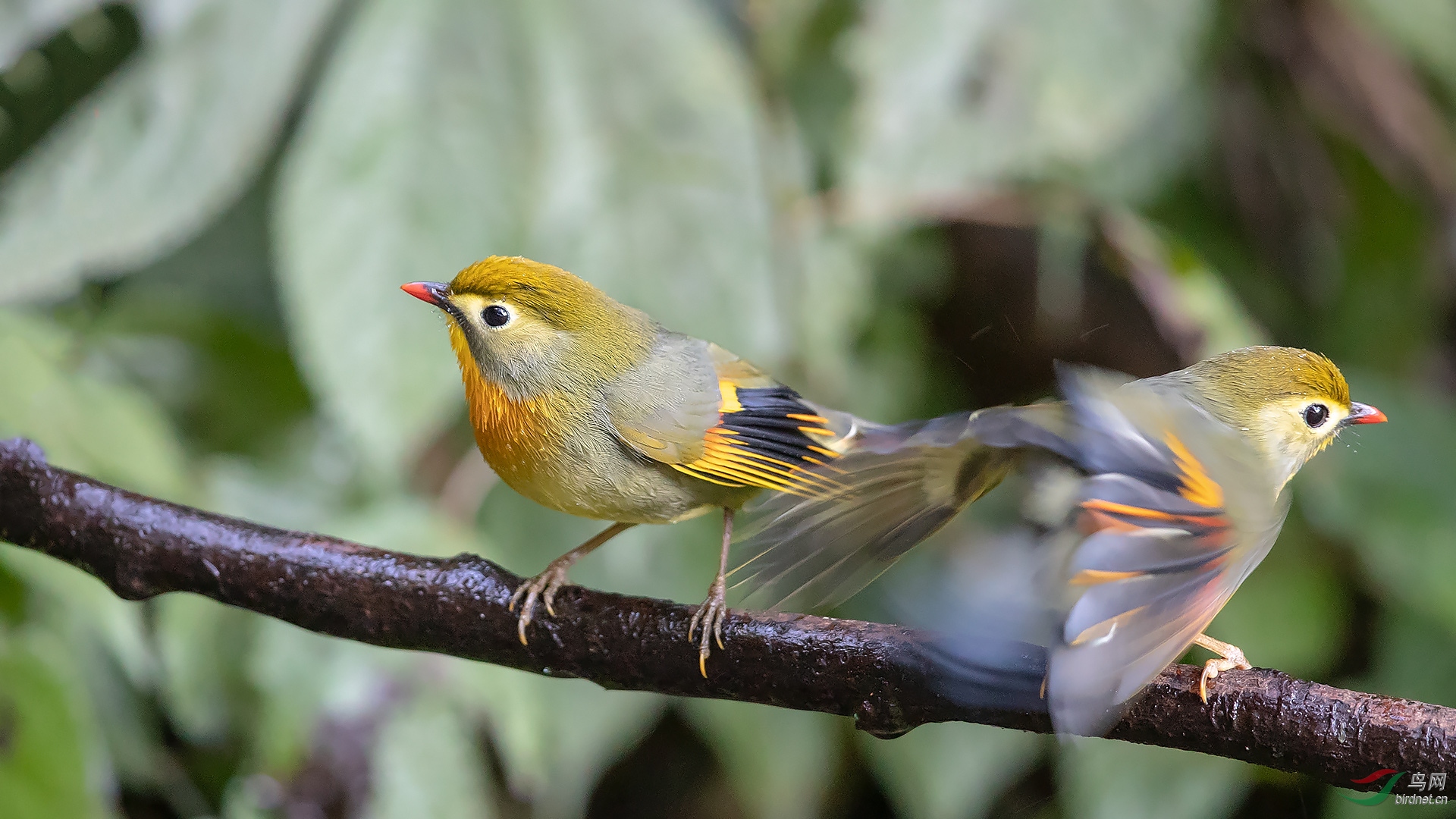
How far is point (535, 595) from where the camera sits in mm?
854

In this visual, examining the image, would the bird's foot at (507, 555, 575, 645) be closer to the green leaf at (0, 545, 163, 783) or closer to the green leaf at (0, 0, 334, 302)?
the green leaf at (0, 545, 163, 783)

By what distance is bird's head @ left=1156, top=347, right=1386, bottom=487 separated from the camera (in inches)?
19.1

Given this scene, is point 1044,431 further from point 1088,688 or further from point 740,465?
point 740,465

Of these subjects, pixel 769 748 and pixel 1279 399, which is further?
pixel 769 748

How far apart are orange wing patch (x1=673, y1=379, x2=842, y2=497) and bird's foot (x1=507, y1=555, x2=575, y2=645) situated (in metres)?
0.16

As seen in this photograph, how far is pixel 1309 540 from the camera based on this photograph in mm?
1788

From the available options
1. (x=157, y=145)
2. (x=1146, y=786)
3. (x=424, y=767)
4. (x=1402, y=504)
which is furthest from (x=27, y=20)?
(x=1402, y=504)

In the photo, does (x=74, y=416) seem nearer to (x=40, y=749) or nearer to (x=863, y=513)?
(x=40, y=749)

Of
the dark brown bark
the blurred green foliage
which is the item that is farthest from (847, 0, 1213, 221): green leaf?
the dark brown bark

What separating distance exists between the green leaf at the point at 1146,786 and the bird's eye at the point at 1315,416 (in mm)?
1172

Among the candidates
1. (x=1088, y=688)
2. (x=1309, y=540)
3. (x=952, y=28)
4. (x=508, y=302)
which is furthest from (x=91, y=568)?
(x=1309, y=540)

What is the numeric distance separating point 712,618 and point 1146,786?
3.50 ft

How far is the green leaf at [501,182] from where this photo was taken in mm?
1274

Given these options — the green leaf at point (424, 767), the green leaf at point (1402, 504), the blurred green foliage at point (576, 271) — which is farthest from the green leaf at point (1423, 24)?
the green leaf at point (424, 767)
